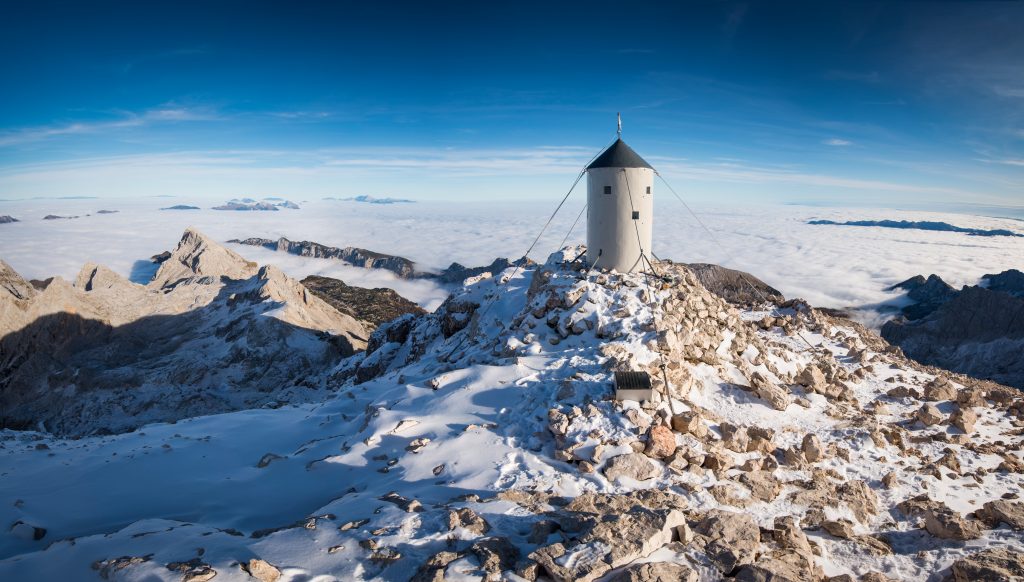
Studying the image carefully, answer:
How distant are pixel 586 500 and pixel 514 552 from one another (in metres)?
2.88

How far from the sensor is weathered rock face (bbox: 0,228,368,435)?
32.5 meters

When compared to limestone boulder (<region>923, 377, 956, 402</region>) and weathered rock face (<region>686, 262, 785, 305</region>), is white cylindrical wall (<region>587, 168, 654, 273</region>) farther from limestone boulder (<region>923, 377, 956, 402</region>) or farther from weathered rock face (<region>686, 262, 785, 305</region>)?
weathered rock face (<region>686, 262, 785, 305</region>)

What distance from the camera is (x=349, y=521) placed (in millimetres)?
8516

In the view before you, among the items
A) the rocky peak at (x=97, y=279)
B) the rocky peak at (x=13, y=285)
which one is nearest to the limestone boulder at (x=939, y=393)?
the rocky peak at (x=13, y=285)

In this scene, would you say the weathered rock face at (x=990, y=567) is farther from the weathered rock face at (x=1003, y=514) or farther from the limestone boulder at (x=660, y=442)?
the limestone boulder at (x=660, y=442)

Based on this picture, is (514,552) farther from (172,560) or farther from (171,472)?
(171,472)

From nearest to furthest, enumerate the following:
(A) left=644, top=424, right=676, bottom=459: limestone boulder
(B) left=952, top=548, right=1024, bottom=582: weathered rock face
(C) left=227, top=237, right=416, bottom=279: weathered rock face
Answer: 1. (B) left=952, top=548, right=1024, bottom=582: weathered rock face
2. (A) left=644, top=424, right=676, bottom=459: limestone boulder
3. (C) left=227, top=237, right=416, bottom=279: weathered rock face

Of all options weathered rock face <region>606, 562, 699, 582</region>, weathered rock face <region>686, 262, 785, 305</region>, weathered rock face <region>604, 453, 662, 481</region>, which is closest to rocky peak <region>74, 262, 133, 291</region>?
weathered rock face <region>604, 453, 662, 481</region>

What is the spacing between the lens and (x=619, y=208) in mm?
18672

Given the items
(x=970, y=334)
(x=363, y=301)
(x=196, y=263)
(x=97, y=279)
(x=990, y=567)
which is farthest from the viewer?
Answer: (x=363, y=301)

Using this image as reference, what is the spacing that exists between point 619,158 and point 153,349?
137ft

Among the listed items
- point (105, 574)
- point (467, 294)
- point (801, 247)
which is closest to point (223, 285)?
point (467, 294)

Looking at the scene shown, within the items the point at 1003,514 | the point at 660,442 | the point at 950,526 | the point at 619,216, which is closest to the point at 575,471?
the point at 660,442

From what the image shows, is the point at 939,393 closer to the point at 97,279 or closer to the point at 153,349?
the point at 153,349
